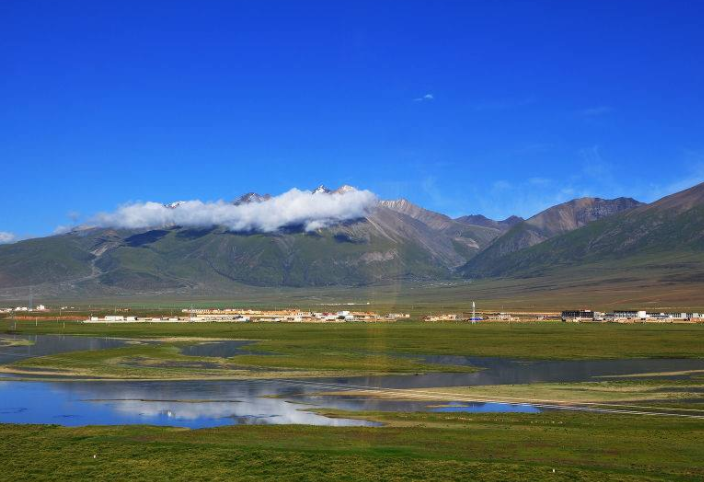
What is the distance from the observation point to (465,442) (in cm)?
3894

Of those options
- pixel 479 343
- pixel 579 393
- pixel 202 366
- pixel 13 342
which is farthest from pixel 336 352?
pixel 13 342

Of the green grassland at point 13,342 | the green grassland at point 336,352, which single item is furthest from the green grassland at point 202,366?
the green grassland at point 13,342

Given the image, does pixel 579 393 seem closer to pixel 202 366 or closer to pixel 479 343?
pixel 202 366

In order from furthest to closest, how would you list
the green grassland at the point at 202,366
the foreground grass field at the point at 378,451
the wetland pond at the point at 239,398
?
the green grassland at the point at 202,366
the wetland pond at the point at 239,398
the foreground grass field at the point at 378,451

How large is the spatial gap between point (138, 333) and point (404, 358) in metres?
81.7

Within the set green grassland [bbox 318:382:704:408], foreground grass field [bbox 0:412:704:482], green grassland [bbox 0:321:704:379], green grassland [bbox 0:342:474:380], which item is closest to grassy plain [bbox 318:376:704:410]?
green grassland [bbox 318:382:704:408]

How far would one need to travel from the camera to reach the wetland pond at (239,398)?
48906 mm

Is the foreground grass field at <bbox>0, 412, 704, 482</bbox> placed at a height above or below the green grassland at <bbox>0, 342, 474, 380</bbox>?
above

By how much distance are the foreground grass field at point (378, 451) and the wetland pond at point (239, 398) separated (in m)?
5.32

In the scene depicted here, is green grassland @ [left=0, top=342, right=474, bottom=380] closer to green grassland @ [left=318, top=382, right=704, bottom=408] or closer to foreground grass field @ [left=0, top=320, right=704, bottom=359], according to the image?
foreground grass field @ [left=0, top=320, right=704, bottom=359]

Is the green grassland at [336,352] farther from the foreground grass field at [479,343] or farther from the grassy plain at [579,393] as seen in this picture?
the grassy plain at [579,393]

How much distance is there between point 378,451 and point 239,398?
81.3 feet

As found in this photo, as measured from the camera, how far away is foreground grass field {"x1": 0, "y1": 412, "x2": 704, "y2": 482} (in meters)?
31.9

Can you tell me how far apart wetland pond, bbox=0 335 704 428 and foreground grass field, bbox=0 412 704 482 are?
5320 millimetres
